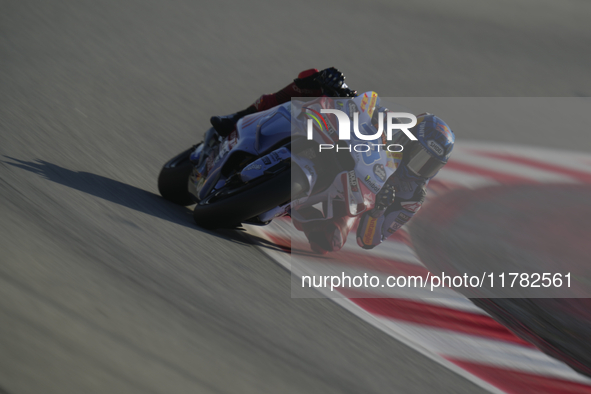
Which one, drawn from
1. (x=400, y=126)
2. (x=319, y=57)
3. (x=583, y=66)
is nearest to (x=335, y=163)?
(x=400, y=126)

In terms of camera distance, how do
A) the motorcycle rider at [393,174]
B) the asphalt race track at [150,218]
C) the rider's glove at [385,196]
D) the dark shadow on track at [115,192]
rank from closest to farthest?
the asphalt race track at [150,218]
the dark shadow on track at [115,192]
the motorcycle rider at [393,174]
the rider's glove at [385,196]

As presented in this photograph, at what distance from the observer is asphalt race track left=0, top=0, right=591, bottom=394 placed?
1771 mm

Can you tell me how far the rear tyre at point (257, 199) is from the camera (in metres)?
2.78

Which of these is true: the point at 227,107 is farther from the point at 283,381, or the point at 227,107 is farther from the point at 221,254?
the point at 283,381

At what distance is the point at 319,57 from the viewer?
7.88 meters

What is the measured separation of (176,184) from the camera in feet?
12.1

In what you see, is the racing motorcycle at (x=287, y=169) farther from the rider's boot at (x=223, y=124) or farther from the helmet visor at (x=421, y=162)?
the helmet visor at (x=421, y=162)

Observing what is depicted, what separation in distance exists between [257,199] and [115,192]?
0.92 metres

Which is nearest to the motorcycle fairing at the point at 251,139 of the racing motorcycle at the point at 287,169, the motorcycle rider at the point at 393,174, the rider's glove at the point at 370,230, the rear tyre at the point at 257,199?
the racing motorcycle at the point at 287,169


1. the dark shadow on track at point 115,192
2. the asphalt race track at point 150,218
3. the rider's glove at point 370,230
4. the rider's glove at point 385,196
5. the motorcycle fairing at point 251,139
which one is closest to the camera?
the asphalt race track at point 150,218

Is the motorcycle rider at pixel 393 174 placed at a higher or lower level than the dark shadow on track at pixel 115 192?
higher

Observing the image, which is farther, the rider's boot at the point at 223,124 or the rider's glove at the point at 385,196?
the rider's glove at the point at 385,196

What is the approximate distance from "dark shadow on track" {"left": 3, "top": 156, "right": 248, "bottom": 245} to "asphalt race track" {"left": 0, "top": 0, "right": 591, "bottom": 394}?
0.05 feet

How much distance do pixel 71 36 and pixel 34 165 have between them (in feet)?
12.5
